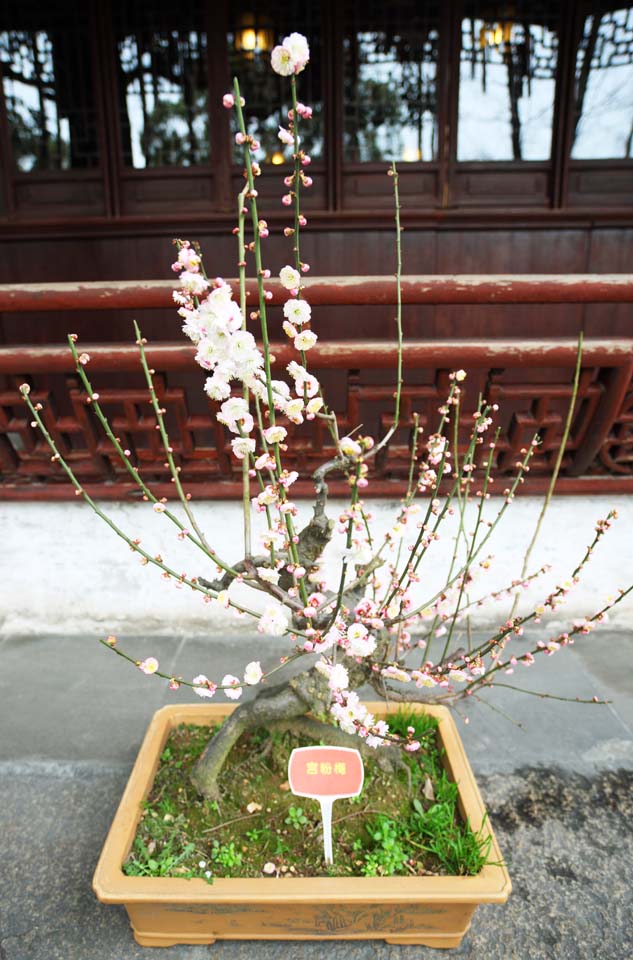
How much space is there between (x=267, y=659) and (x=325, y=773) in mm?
1158

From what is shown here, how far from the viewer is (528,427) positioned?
226 centimetres

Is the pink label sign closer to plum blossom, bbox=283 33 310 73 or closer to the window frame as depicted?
plum blossom, bbox=283 33 310 73

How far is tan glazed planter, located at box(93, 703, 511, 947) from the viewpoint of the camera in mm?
1278

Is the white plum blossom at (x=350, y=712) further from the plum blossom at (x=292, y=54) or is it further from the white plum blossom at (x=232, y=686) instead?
the plum blossom at (x=292, y=54)

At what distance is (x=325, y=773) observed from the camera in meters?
1.35

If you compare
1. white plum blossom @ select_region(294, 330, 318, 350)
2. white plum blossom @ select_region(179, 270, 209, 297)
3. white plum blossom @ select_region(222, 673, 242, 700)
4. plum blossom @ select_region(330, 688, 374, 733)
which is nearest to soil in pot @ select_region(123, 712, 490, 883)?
plum blossom @ select_region(330, 688, 374, 733)

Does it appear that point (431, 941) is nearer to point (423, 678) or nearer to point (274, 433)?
point (423, 678)

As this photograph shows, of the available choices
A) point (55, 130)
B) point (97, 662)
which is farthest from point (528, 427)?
point (55, 130)

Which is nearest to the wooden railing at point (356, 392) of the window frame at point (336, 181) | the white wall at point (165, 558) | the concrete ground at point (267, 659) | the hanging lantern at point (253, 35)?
the white wall at point (165, 558)

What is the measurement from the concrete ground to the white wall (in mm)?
102

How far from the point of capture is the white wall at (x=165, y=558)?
2.50 meters

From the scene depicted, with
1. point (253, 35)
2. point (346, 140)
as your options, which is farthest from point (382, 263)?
point (253, 35)

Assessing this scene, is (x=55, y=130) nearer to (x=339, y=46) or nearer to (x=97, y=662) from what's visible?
(x=339, y=46)

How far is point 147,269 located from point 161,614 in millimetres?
2030
